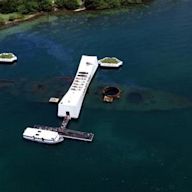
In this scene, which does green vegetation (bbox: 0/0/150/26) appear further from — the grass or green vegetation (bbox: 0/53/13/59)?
green vegetation (bbox: 0/53/13/59)

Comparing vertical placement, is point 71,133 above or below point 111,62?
below

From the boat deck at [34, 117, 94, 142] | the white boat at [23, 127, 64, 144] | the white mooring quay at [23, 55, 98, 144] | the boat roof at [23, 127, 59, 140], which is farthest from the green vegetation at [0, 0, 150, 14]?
the white boat at [23, 127, 64, 144]

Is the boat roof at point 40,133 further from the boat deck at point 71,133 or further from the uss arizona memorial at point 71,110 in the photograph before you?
the boat deck at point 71,133

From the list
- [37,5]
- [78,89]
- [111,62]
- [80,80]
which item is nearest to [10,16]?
[37,5]

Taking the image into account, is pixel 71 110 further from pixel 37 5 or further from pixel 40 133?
pixel 37 5

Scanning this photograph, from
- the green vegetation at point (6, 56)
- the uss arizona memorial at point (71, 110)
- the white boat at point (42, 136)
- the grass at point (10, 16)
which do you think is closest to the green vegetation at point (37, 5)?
the grass at point (10, 16)

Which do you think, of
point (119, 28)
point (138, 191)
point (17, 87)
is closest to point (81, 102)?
point (17, 87)

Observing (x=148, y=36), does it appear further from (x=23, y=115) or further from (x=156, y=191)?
(x=156, y=191)
